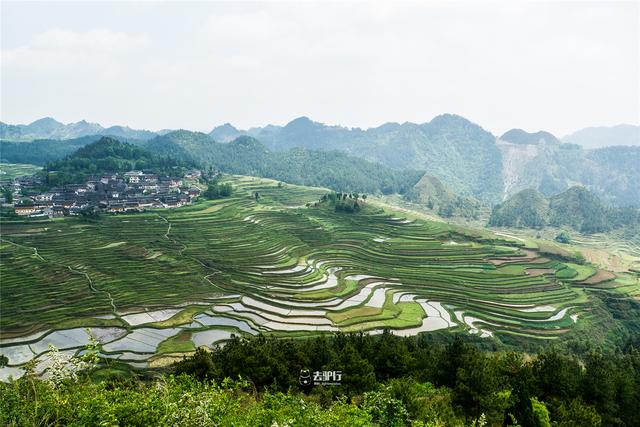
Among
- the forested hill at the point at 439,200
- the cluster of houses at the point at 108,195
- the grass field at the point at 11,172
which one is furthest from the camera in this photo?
the forested hill at the point at 439,200

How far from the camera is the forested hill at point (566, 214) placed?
88569 millimetres

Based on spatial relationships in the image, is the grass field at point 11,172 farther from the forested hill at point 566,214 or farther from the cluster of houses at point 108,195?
the forested hill at point 566,214

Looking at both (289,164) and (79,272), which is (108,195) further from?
(289,164)

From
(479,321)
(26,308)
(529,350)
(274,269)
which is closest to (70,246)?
(26,308)

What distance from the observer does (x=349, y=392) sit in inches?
597

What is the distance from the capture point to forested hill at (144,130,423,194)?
13412 centimetres

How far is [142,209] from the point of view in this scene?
6009 centimetres

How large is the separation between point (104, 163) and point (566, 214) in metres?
107

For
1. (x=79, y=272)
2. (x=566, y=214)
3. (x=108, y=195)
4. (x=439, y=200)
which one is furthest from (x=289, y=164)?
(x=79, y=272)

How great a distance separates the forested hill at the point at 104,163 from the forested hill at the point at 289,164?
123 feet

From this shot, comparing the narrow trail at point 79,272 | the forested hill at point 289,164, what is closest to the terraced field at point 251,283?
the narrow trail at point 79,272

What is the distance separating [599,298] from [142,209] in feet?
198

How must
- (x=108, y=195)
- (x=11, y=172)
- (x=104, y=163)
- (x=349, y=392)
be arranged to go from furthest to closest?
1. (x=11, y=172)
2. (x=104, y=163)
3. (x=108, y=195)
4. (x=349, y=392)

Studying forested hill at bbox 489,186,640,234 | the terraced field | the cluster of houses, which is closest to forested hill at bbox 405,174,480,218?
forested hill at bbox 489,186,640,234
